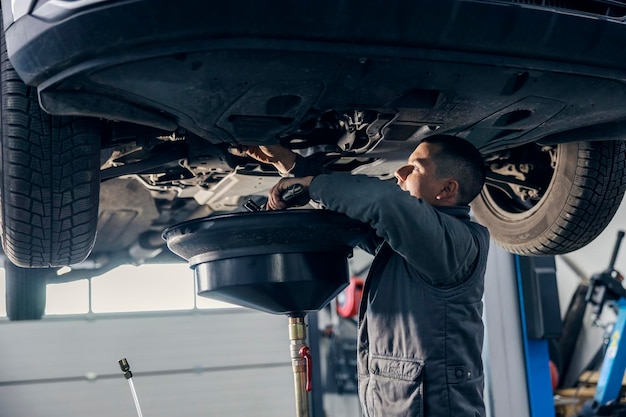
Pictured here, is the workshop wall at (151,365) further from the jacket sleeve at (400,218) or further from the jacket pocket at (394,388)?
the jacket sleeve at (400,218)

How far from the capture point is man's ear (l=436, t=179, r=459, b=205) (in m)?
1.81

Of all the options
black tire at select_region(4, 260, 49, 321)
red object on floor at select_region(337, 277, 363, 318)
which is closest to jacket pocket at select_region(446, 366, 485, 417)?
black tire at select_region(4, 260, 49, 321)

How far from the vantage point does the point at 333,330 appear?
6227 millimetres

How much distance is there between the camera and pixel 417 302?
66.4 inches

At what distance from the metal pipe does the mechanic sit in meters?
0.15

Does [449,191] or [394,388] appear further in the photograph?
[449,191]

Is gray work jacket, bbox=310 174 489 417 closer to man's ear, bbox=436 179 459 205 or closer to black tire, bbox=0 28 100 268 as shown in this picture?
man's ear, bbox=436 179 459 205

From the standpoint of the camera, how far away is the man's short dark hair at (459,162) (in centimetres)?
179

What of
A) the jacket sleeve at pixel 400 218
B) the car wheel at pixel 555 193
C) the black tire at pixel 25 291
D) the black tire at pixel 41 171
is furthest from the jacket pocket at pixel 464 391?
the black tire at pixel 25 291

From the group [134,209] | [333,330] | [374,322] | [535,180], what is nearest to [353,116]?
[374,322]


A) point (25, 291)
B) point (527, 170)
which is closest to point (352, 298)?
point (25, 291)

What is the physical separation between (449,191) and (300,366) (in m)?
0.57

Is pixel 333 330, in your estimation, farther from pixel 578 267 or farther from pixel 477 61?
pixel 477 61

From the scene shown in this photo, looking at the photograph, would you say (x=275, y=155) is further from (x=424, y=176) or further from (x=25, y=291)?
(x=25, y=291)
